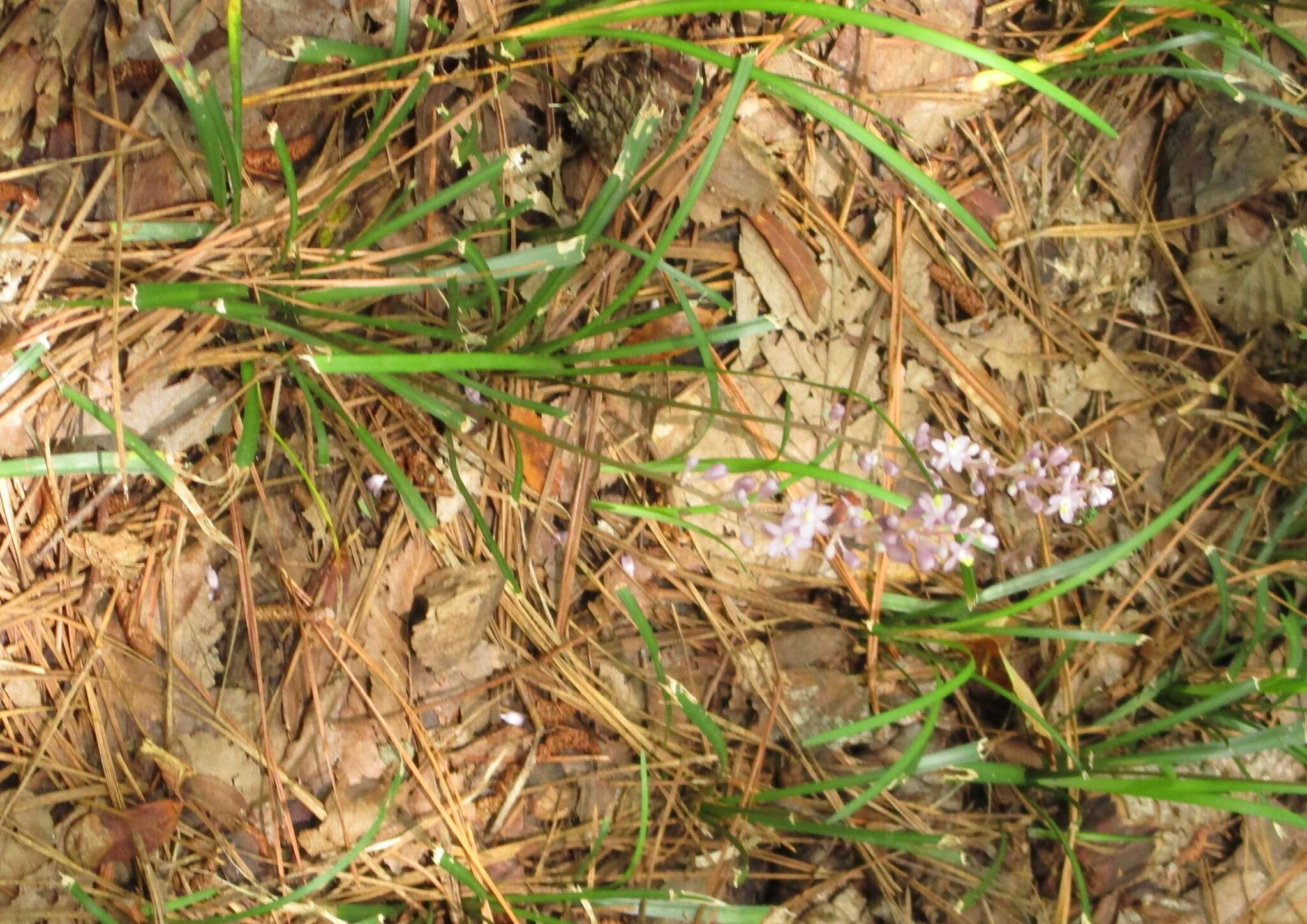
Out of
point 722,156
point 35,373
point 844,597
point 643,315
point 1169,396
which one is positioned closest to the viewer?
point 35,373

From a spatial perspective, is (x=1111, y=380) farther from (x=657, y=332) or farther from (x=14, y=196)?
(x=14, y=196)

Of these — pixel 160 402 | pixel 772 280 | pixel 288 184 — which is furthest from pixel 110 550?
pixel 772 280

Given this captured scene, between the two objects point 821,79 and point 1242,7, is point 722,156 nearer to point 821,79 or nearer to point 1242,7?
point 821,79

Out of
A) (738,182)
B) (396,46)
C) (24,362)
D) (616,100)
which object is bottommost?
(24,362)

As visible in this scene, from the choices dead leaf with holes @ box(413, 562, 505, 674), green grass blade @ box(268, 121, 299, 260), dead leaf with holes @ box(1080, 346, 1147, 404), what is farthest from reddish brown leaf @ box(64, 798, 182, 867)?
dead leaf with holes @ box(1080, 346, 1147, 404)

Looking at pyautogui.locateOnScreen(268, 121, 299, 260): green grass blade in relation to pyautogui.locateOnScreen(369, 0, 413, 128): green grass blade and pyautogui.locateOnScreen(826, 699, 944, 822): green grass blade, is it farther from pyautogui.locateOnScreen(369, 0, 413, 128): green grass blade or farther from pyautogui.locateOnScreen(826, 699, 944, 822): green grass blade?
pyautogui.locateOnScreen(826, 699, 944, 822): green grass blade

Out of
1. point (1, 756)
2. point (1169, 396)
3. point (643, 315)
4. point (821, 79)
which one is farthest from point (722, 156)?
point (1, 756)
